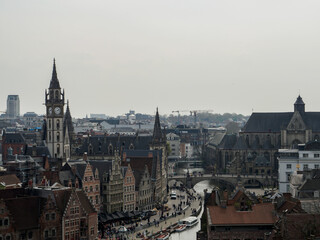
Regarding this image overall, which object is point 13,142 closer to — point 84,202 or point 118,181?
point 118,181

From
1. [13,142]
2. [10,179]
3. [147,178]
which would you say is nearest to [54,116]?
[13,142]

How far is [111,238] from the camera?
87.4 m

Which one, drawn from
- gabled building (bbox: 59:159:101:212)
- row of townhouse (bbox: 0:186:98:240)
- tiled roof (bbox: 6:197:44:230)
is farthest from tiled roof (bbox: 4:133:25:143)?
tiled roof (bbox: 6:197:44:230)

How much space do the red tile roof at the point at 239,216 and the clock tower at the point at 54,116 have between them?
249 ft

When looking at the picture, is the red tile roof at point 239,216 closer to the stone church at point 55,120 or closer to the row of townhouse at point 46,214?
the row of townhouse at point 46,214

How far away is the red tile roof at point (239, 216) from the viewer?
2618 inches

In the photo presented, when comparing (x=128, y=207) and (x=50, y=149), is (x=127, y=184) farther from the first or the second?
(x=50, y=149)

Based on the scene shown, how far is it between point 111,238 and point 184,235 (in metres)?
13.2

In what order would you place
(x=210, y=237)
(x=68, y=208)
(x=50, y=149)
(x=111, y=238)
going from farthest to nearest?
(x=50, y=149), (x=111, y=238), (x=68, y=208), (x=210, y=237)

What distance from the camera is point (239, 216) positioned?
220 feet

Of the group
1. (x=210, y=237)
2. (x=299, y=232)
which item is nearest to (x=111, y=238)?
(x=210, y=237)

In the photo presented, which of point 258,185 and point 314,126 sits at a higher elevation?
point 314,126

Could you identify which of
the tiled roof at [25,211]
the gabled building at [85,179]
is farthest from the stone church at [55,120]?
the tiled roof at [25,211]

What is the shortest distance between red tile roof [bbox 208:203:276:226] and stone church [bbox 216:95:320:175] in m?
96.7
